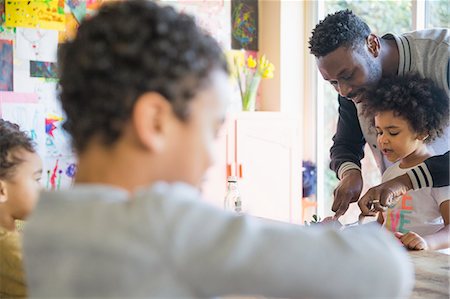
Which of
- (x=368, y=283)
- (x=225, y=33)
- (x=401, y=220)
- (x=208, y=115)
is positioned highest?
(x=225, y=33)

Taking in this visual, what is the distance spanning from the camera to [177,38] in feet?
1.90

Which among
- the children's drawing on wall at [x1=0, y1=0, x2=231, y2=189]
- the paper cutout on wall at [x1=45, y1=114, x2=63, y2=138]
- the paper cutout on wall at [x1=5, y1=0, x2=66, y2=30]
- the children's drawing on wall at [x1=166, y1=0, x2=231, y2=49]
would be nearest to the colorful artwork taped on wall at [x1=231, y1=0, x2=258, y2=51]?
the children's drawing on wall at [x1=166, y1=0, x2=231, y2=49]

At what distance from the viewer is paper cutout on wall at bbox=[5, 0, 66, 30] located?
10.7 feet

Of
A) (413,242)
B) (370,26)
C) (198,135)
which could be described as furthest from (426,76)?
(370,26)

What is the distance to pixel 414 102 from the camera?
180 centimetres

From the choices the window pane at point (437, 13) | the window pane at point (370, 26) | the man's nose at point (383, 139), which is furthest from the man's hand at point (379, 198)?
the window pane at point (437, 13)

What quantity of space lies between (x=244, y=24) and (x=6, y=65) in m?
1.67

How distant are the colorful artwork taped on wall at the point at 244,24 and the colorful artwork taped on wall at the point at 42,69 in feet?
4.20

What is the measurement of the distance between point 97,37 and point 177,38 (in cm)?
8

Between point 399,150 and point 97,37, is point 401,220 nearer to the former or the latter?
point 399,150

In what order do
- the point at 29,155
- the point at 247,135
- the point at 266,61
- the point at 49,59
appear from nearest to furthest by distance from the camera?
the point at 29,155
the point at 49,59
the point at 247,135
the point at 266,61

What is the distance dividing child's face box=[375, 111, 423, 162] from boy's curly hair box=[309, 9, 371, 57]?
26 cm

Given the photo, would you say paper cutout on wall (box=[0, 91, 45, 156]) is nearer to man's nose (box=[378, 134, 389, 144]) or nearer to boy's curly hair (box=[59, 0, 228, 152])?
man's nose (box=[378, 134, 389, 144])

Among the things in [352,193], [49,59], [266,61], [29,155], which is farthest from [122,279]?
[266,61]
